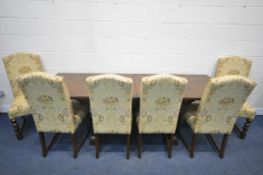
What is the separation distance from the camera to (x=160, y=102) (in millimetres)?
1694

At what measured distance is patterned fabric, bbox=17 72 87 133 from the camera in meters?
1.55

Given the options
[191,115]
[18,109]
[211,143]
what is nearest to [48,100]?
[18,109]

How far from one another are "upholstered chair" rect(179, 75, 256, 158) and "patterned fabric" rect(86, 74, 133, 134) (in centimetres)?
68

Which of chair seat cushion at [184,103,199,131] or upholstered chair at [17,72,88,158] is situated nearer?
upholstered chair at [17,72,88,158]

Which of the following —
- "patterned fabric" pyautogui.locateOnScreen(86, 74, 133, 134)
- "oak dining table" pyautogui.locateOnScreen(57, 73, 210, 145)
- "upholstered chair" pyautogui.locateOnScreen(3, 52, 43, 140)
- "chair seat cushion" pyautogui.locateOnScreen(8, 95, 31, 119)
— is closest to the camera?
"patterned fabric" pyautogui.locateOnScreen(86, 74, 133, 134)

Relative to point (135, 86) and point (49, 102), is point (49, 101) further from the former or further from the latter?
point (135, 86)

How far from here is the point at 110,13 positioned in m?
2.27

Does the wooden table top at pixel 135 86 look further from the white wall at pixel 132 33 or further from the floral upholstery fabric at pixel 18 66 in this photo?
the floral upholstery fabric at pixel 18 66

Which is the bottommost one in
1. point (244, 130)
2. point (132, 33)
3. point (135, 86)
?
point (244, 130)

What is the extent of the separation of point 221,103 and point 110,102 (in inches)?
39.3

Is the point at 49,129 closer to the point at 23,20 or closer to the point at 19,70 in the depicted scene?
the point at 19,70

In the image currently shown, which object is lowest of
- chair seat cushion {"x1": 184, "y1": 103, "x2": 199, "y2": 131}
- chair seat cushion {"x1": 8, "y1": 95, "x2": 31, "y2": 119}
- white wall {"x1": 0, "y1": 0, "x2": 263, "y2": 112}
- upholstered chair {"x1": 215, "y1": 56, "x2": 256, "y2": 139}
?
chair seat cushion {"x1": 184, "y1": 103, "x2": 199, "y2": 131}

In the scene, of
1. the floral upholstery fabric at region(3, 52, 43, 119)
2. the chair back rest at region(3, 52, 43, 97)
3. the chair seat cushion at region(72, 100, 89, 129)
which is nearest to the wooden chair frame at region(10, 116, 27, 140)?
the floral upholstery fabric at region(3, 52, 43, 119)

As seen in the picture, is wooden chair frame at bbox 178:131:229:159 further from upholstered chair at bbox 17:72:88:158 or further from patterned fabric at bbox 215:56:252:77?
upholstered chair at bbox 17:72:88:158
